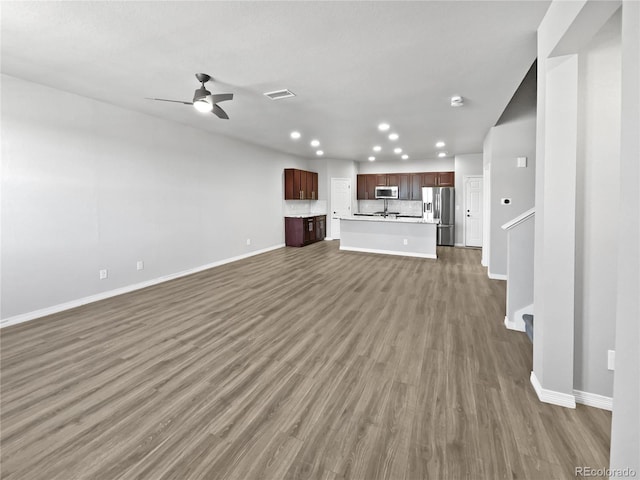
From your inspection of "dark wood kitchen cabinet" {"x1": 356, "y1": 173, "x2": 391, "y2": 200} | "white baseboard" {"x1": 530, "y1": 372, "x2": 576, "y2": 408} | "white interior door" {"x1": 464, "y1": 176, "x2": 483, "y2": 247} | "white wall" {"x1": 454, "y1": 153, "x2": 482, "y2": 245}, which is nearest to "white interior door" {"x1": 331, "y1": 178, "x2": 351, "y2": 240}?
"dark wood kitchen cabinet" {"x1": 356, "y1": 173, "x2": 391, "y2": 200}

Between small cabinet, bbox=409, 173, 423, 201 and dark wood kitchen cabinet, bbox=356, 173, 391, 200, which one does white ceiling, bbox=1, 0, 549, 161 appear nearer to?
small cabinet, bbox=409, 173, 423, 201

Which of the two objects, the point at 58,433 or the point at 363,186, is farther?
the point at 363,186

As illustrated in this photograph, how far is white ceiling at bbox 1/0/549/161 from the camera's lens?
220 cm

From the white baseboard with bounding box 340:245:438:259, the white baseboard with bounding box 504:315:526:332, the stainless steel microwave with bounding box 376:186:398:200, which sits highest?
the stainless steel microwave with bounding box 376:186:398:200

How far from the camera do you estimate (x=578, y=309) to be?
2010mm

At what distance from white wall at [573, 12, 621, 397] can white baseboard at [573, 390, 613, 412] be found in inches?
1.2

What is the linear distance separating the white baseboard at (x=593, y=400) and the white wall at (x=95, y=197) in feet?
17.8

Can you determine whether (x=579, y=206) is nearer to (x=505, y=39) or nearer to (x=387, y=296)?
(x=505, y=39)

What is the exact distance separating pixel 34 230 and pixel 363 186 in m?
8.53

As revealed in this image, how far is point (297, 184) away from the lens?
878 centimetres

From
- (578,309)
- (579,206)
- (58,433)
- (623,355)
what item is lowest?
(58,433)

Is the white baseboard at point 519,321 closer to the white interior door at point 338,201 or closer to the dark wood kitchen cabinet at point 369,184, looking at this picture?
the white interior door at point 338,201

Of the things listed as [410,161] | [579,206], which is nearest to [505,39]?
[579,206]

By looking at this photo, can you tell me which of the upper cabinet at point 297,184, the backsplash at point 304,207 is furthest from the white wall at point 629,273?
the backsplash at point 304,207
